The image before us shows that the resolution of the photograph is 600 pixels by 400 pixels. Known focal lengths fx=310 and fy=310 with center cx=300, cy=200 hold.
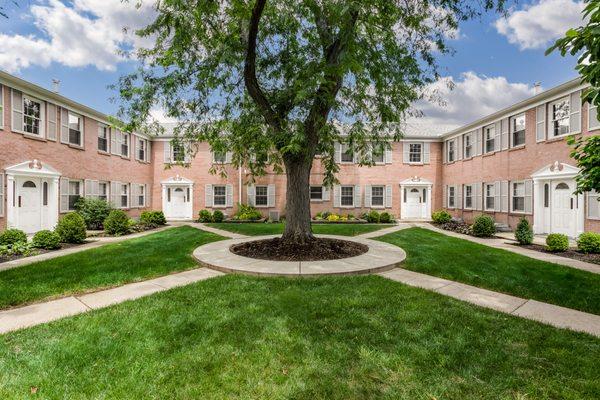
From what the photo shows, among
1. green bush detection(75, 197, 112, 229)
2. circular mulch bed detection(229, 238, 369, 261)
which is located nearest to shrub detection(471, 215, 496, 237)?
circular mulch bed detection(229, 238, 369, 261)

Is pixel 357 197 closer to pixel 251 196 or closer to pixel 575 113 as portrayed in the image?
pixel 251 196

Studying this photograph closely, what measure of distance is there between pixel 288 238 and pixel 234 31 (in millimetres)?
5478

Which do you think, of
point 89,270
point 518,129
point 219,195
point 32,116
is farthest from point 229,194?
point 518,129

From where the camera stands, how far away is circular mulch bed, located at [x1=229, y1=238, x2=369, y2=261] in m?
7.52

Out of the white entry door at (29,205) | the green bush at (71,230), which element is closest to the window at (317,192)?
the green bush at (71,230)

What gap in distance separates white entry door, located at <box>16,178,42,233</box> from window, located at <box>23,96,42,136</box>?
197 centimetres

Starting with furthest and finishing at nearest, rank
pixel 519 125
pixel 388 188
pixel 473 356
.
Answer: pixel 388 188
pixel 519 125
pixel 473 356

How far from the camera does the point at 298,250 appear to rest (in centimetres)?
796

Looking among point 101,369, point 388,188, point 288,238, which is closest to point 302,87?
point 288,238

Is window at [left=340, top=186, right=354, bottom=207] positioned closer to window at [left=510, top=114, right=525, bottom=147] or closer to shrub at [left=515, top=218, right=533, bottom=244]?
window at [left=510, top=114, right=525, bottom=147]

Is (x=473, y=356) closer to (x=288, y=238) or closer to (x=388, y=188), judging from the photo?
(x=288, y=238)

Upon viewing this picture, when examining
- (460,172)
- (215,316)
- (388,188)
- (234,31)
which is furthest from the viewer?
(388,188)

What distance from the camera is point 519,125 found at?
566 inches

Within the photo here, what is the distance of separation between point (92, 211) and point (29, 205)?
2.51 meters
